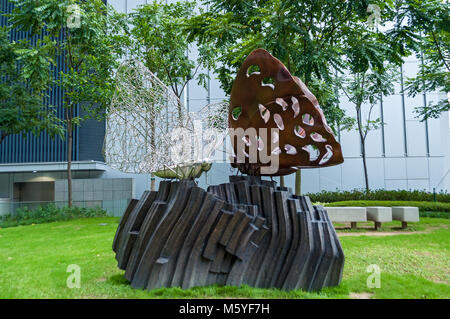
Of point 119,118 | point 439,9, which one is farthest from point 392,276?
point 439,9

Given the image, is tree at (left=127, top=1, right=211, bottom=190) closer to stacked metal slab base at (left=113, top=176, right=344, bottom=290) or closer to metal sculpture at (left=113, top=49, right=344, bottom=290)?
metal sculpture at (left=113, top=49, right=344, bottom=290)

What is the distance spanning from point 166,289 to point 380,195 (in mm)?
16761

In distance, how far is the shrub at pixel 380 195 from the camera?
1842 centimetres

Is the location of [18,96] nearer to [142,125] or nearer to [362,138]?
[142,125]

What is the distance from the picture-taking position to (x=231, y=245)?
4852 millimetres

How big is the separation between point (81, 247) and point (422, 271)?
730 centimetres

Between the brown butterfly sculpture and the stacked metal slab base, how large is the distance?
0.90m

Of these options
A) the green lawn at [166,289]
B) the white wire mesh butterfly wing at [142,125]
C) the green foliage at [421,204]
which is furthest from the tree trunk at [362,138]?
the white wire mesh butterfly wing at [142,125]

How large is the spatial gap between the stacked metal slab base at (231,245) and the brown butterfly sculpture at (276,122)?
2.95 feet

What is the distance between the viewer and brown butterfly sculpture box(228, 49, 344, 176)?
5602mm

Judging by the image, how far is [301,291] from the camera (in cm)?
→ 474

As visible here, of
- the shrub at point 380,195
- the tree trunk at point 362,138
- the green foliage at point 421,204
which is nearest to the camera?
the green foliage at point 421,204

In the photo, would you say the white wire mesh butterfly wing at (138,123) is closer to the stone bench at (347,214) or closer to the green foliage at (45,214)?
the stone bench at (347,214)

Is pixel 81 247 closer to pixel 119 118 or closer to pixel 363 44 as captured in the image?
pixel 119 118
